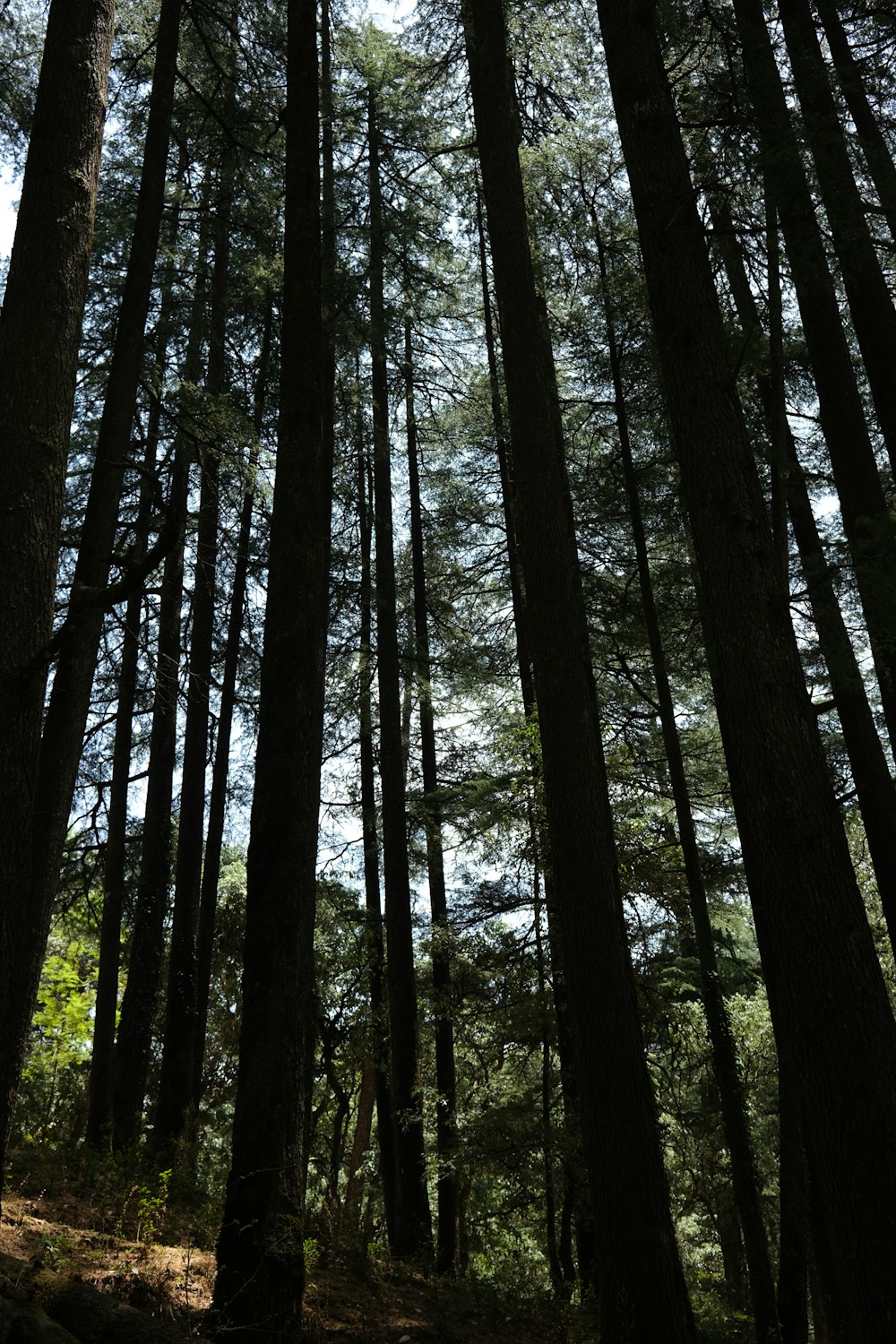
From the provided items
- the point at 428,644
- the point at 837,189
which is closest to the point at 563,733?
the point at 837,189

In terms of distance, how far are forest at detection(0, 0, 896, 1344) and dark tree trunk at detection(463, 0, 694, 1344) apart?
0.03 meters

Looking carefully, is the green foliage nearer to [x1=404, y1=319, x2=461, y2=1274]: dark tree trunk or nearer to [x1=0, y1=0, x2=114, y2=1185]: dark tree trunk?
[x1=404, y1=319, x2=461, y2=1274]: dark tree trunk

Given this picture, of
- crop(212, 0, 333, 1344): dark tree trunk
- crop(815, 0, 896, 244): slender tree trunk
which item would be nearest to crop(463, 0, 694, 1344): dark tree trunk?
crop(212, 0, 333, 1344): dark tree trunk

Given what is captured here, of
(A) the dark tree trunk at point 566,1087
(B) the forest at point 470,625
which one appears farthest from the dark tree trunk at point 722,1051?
(A) the dark tree trunk at point 566,1087

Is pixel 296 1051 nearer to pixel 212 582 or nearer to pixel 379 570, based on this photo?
pixel 212 582

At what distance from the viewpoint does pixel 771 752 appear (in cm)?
491

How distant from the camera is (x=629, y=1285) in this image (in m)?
5.33

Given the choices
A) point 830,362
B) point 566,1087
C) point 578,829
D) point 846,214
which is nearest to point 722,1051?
point 566,1087

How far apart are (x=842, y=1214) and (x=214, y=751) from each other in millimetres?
11573

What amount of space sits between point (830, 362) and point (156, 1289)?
27.9 feet

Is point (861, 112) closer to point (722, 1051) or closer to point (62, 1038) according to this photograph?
point (722, 1051)

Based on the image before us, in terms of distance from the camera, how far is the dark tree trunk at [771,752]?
4.24 m

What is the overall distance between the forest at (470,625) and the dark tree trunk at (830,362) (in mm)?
40

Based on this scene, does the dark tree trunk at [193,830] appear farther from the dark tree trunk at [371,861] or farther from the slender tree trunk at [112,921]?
the dark tree trunk at [371,861]
